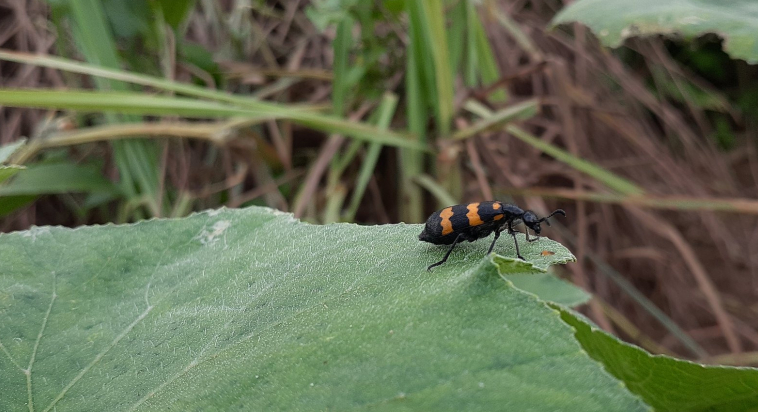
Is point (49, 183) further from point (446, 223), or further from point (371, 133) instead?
point (446, 223)

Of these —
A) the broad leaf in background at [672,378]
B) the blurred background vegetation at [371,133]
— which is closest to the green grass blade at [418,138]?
the blurred background vegetation at [371,133]

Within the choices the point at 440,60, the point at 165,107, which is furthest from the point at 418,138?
the point at 165,107

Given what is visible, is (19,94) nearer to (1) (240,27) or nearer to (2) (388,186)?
(2) (388,186)

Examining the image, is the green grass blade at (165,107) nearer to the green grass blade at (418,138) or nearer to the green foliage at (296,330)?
the green grass blade at (418,138)

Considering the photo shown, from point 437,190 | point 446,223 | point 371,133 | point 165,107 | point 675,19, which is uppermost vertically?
point 675,19

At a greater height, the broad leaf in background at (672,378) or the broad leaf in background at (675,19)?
the broad leaf in background at (675,19)
